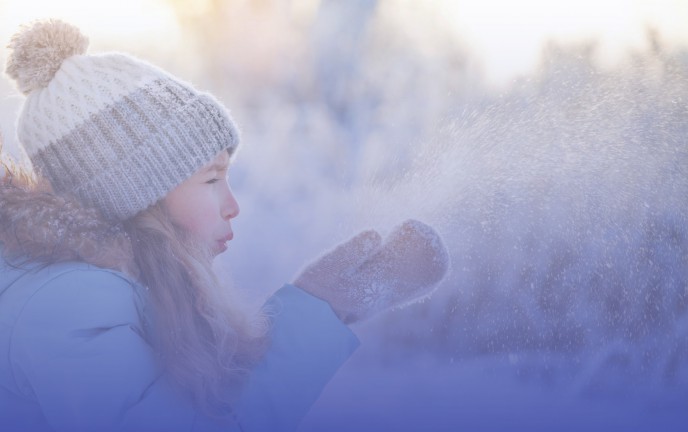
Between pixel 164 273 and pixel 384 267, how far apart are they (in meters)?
0.36

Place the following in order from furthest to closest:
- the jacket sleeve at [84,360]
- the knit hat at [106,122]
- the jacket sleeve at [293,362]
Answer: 1. the knit hat at [106,122]
2. the jacket sleeve at [293,362]
3. the jacket sleeve at [84,360]

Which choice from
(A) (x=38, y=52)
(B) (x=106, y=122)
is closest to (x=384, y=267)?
(B) (x=106, y=122)

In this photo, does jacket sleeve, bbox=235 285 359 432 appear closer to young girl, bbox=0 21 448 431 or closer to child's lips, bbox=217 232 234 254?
young girl, bbox=0 21 448 431


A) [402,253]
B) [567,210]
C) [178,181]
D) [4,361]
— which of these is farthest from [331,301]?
[567,210]

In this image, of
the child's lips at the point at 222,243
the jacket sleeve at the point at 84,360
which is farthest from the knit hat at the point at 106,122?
the jacket sleeve at the point at 84,360

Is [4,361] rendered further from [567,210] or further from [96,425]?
[567,210]

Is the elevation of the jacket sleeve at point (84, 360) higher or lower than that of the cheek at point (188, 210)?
lower

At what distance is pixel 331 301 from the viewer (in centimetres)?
108

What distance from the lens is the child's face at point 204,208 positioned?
→ 3.60 ft

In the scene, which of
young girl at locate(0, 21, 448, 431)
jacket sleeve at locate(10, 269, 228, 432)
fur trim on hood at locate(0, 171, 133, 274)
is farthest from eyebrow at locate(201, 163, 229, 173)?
jacket sleeve at locate(10, 269, 228, 432)

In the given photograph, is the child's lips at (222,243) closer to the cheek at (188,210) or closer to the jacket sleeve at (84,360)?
the cheek at (188,210)

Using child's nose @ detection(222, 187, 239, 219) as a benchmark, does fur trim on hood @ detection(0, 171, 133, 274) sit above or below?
below

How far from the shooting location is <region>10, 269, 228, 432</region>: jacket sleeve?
0.82 m

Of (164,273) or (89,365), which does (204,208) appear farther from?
(89,365)
